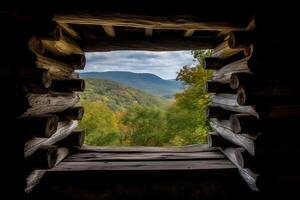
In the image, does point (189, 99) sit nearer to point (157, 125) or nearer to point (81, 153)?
point (157, 125)

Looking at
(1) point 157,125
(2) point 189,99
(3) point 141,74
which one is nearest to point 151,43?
(2) point 189,99

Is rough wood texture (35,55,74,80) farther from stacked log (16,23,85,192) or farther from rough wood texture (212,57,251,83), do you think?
rough wood texture (212,57,251,83)

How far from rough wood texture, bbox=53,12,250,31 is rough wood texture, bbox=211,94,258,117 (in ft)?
3.18

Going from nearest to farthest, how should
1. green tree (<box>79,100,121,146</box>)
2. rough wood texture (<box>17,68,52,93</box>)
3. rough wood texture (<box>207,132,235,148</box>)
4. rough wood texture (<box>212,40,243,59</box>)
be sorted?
1. rough wood texture (<box>17,68,52,93</box>)
2. rough wood texture (<box>212,40,243,59</box>)
3. rough wood texture (<box>207,132,235,148</box>)
4. green tree (<box>79,100,121,146</box>)

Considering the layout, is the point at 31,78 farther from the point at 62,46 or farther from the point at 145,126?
the point at 145,126

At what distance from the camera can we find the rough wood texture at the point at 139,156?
424 cm

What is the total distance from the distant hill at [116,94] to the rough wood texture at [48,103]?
23247 mm

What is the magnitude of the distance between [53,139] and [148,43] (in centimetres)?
209

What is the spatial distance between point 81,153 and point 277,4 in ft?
11.3

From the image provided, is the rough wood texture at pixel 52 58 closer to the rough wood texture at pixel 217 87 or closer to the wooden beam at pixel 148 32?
the wooden beam at pixel 148 32

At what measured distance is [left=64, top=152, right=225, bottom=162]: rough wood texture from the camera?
13.9ft

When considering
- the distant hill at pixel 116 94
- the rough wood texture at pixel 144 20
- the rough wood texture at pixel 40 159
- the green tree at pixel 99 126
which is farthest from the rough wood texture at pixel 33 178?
the distant hill at pixel 116 94

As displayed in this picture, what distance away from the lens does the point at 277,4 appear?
317 cm

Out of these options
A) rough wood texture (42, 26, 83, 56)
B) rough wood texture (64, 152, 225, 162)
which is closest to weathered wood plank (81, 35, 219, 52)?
rough wood texture (42, 26, 83, 56)
